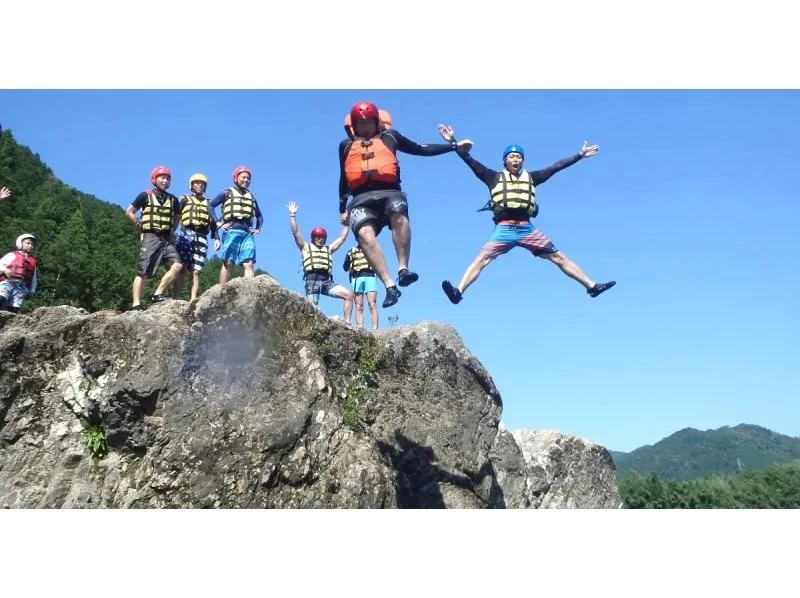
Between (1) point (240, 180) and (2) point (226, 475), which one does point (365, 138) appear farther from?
(1) point (240, 180)

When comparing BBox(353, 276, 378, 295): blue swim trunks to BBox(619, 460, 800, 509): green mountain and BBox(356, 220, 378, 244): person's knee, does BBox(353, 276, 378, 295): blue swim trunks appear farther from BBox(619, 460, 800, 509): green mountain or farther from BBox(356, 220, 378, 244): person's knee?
BBox(619, 460, 800, 509): green mountain

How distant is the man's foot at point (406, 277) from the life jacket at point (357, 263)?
6496 millimetres

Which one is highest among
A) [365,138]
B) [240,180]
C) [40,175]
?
[40,175]

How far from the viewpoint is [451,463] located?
32.6 ft

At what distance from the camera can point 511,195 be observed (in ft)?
31.2

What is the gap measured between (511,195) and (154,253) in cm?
580

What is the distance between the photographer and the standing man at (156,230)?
455 inches

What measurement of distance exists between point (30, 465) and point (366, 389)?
4239 mm

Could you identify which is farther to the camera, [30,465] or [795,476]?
[795,476]

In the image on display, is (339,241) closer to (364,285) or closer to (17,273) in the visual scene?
(364,285)

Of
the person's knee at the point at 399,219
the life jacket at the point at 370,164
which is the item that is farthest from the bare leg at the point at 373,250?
the life jacket at the point at 370,164

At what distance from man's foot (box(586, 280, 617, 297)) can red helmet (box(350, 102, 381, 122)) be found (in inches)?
149

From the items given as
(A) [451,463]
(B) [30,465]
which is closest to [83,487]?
(B) [30,465]

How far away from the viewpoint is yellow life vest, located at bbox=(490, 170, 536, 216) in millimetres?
9516
